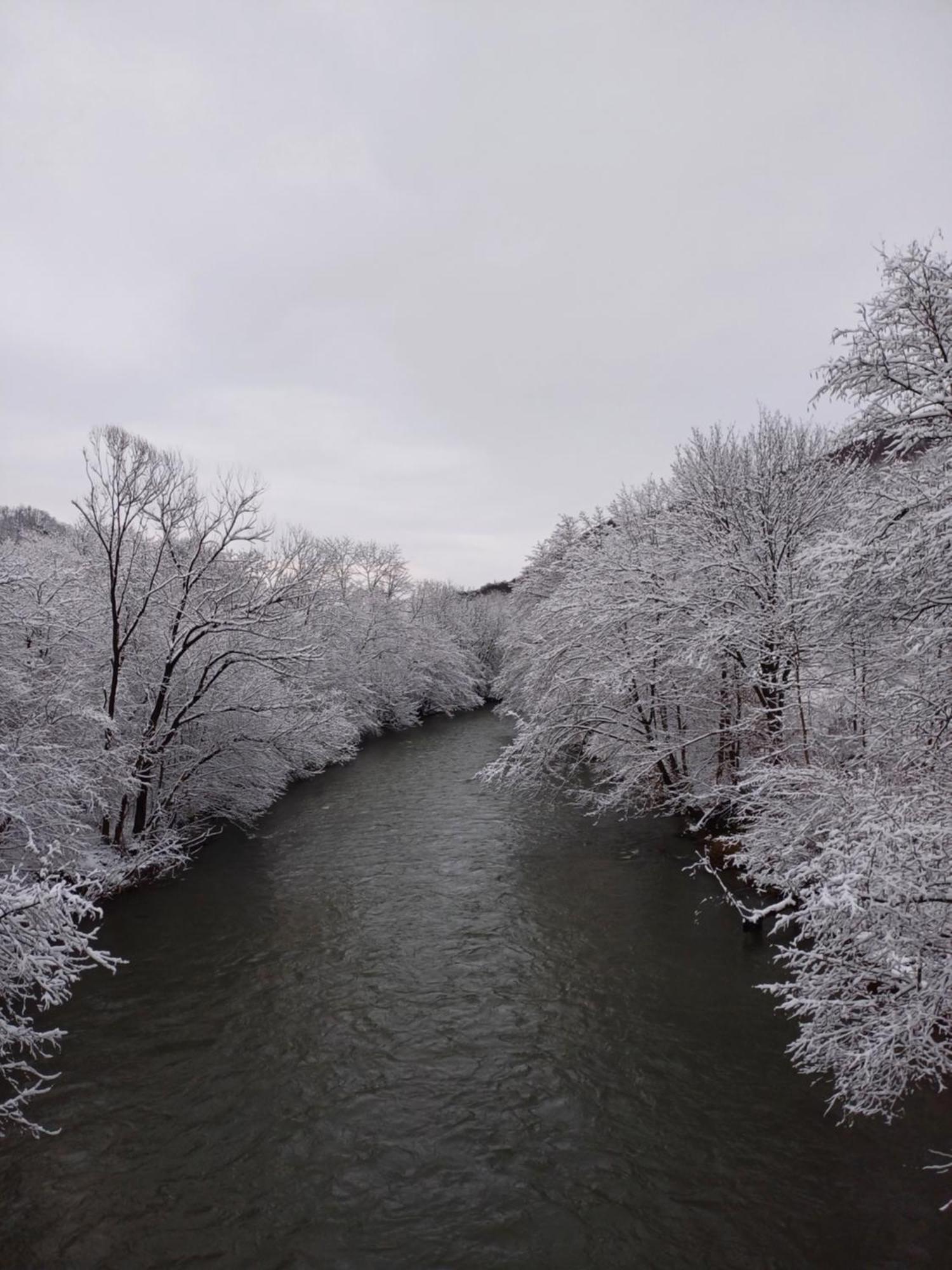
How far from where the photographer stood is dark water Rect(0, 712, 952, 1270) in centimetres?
687

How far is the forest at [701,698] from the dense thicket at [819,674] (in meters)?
0.06

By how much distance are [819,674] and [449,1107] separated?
33.5 ft

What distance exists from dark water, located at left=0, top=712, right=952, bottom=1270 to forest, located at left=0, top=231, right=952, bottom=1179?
97 centimetres

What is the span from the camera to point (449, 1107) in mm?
8766

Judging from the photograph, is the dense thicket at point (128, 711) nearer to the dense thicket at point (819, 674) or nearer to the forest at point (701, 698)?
the forest at point (701, 698)

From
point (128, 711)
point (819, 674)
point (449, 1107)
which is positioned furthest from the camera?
point (128, 711)

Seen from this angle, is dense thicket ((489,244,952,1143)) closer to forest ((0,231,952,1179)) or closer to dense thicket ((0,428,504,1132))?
forest ((0,231,952,1179))

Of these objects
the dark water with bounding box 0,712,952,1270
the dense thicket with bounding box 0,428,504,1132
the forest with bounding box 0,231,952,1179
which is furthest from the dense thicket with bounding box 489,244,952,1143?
the dense thicket with bounding box 0,428,504,1132

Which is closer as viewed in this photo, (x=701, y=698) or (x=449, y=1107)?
(x=449, y=1107)

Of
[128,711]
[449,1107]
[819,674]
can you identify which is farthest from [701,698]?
[128,711]

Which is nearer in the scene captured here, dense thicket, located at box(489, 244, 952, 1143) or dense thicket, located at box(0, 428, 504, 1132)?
dense thicket, located at box(489, 244, 952, 1143)

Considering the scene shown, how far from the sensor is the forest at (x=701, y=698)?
21.0 feet

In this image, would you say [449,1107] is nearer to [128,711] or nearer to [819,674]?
[819,674]

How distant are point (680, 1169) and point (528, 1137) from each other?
179 centimetres
